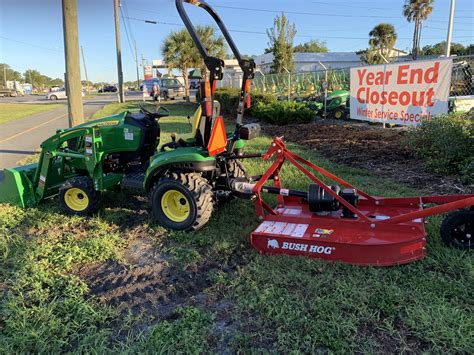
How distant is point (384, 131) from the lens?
9789 millimetres

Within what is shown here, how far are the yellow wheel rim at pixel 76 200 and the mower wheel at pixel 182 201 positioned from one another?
1106mm

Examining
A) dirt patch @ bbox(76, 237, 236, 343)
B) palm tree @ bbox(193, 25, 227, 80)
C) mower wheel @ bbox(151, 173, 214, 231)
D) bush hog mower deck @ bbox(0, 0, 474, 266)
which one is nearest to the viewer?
dirt patch @ bbox(76, 237, 236, 343)

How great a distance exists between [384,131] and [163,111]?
654cm

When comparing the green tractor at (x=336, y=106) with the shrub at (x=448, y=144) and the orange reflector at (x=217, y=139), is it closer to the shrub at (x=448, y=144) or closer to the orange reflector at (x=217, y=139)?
the shrub at (x=448, y=144)

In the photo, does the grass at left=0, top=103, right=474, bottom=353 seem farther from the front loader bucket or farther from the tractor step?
the front loader bucket

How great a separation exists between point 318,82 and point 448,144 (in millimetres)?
12598

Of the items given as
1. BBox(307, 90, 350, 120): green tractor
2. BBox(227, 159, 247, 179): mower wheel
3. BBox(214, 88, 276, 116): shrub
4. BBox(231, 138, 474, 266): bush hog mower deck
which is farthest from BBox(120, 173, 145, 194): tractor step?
BBox(214, 88, 276, 116): shrub

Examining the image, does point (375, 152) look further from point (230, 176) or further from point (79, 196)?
point (79, 196)

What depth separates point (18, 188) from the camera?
16.6ft

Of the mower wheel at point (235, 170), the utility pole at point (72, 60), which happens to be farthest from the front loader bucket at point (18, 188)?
the utility pole at point (72, 60)

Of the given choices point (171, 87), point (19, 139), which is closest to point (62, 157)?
point (19, 139)

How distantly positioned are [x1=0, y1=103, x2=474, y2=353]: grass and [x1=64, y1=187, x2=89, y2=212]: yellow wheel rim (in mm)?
832

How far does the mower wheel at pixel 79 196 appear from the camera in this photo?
4.79 metres

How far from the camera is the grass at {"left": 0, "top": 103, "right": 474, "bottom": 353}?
8.10 feet
